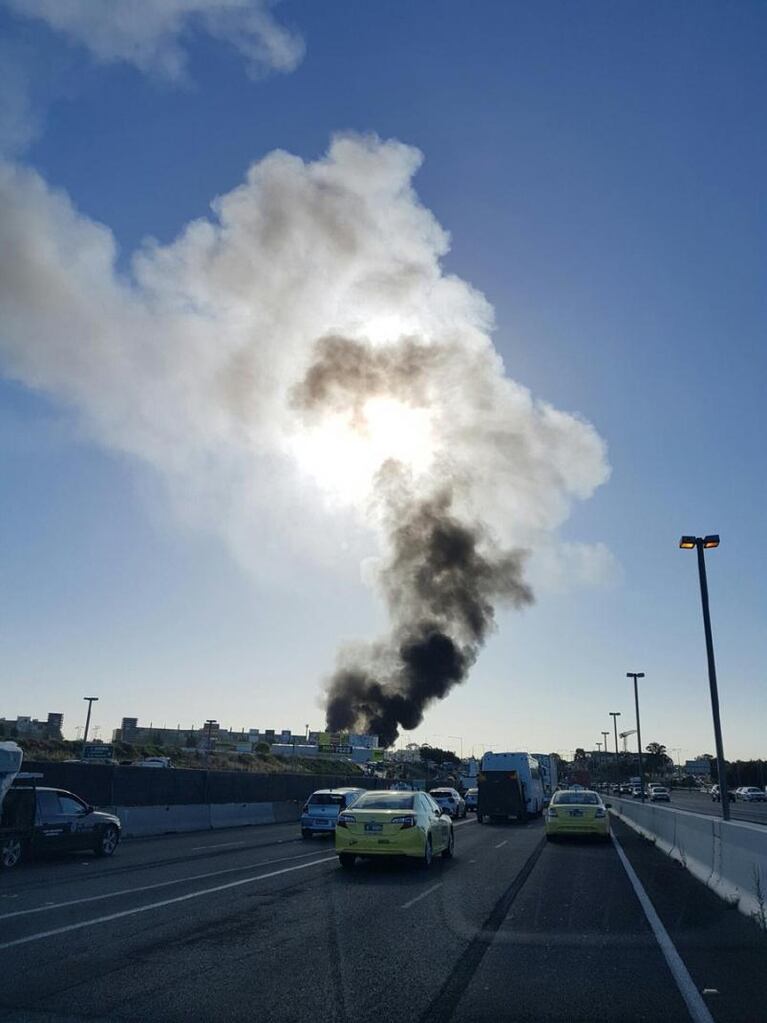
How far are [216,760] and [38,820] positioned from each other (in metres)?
65.9

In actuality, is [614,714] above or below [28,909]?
above

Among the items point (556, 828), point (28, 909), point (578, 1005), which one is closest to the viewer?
point (578, 1005)

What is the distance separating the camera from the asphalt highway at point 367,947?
6230 mm

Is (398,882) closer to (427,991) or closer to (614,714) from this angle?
(427,991)

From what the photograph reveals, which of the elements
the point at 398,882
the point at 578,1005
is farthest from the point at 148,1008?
the point at 398,882

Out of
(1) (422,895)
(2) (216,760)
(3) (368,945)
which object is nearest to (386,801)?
(1) (422,895)

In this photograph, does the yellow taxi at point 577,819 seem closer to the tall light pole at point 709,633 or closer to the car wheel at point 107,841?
the tall light pole at point 709,633

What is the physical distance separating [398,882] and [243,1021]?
827cm

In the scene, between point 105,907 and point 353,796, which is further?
point 353,796

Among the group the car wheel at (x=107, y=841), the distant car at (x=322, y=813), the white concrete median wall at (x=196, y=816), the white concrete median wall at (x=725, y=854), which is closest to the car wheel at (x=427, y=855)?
the white concrete median wall at (x=725, y=854)

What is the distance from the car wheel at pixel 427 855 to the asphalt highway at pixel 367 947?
0.91 ft

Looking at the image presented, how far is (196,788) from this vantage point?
98.4 ft

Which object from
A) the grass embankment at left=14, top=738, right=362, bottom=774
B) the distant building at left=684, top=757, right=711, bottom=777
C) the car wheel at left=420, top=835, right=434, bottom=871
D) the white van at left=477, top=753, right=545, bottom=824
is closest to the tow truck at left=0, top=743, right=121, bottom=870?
the car wheel at left=420, top=835, right=434, bottom=871

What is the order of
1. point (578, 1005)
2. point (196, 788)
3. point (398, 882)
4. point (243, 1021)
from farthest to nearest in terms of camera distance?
point (196, 788) < point (398, 882) < point (578, 1005) < point (243, 1021)
